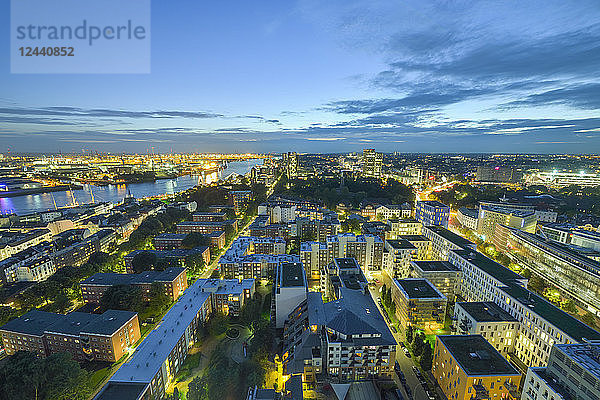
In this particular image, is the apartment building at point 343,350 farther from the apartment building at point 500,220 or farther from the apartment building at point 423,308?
the apartment building at point 500,220

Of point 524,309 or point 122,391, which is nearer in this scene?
point 122,391

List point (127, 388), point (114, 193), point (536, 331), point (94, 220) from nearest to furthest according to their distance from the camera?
point (127, 388) < point (536, 331) < point (94, 220) < point (114, 193)

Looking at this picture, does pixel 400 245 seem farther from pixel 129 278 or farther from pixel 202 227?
pixel 202 227

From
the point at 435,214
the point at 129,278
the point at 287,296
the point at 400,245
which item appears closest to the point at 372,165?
the point at 435,214

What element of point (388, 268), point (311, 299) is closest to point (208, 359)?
point (311, 299)

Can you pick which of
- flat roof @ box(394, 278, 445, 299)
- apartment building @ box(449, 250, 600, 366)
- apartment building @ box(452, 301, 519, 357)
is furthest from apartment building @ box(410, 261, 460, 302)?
apartment building @ box(452, 301, 519, 357)

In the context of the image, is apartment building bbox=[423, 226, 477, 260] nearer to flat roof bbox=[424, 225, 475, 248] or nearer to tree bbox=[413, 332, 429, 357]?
Answer: flat roof bbox=[424, 225, 475, 248]

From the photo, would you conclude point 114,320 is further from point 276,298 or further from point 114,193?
point 114,193
